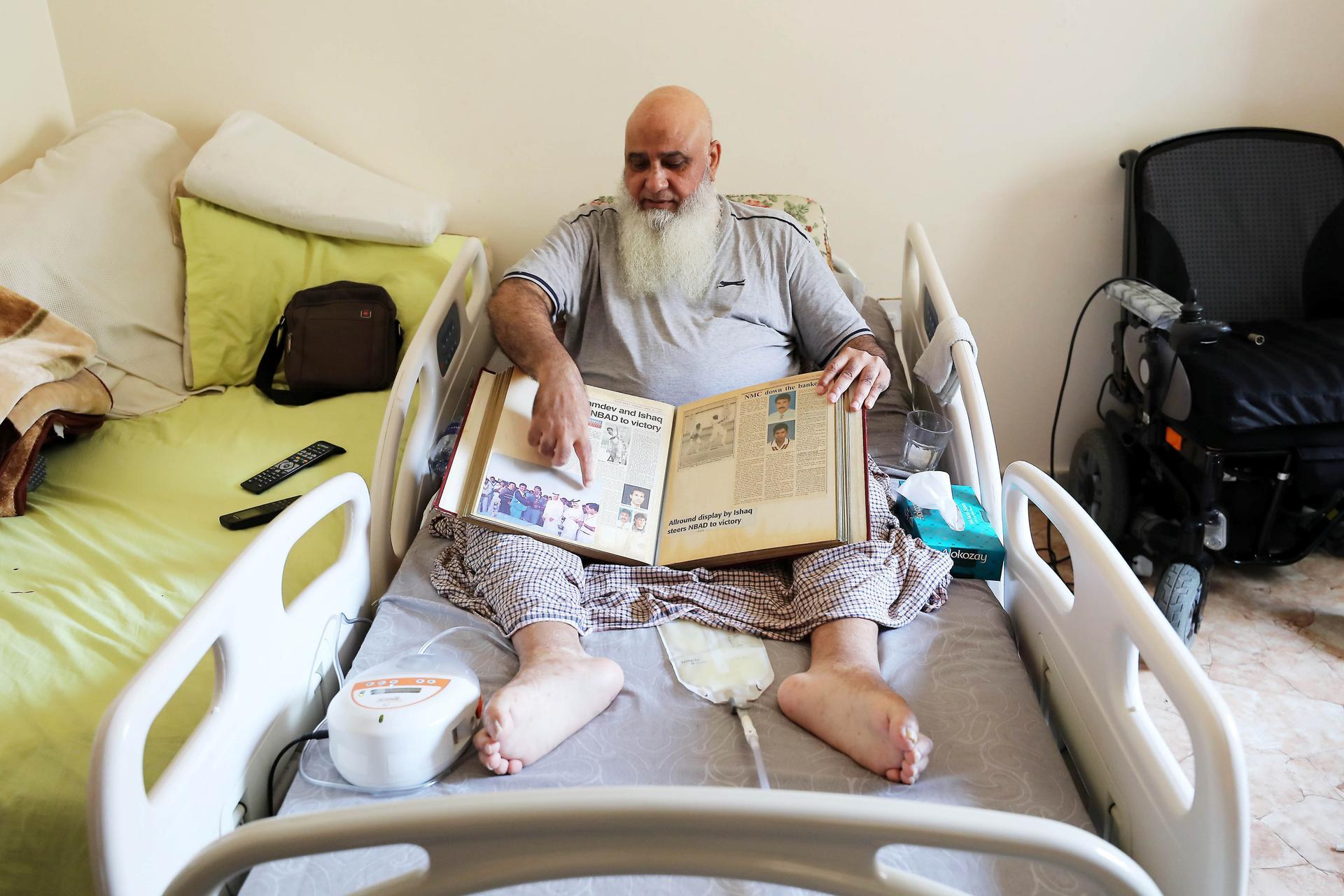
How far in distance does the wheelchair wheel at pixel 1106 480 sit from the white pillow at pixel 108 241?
7.18 ft

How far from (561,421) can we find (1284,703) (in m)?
1.51

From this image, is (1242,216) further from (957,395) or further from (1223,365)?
(957,395)

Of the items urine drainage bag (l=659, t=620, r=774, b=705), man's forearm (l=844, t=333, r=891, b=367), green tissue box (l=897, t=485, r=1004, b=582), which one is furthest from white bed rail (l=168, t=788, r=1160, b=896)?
man's forearm (l=844, t=333, r=891, b=367)

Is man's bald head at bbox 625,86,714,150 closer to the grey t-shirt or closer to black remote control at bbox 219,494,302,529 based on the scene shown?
the grey t-shirt

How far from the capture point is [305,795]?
3.26 ft

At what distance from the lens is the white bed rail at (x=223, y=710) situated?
0.78m

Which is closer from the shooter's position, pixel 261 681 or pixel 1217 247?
pixel 261 681

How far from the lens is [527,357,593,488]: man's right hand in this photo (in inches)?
56.5

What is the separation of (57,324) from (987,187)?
2.05m

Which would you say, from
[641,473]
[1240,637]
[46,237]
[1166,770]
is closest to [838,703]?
[1166,770]

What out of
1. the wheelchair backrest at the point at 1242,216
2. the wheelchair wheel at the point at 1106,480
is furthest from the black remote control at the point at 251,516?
the wheelchair backrest at the point at 1242,216

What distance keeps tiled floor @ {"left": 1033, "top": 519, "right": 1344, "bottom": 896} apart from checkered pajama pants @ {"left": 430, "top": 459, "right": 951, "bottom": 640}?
729 mm

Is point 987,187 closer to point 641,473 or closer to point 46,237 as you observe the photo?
point 641,473

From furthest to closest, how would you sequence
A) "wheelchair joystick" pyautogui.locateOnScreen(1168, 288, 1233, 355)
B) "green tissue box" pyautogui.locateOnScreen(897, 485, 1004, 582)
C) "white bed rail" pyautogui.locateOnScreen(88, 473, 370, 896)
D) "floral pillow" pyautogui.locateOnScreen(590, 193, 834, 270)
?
"floral pillow" pyautogui.locateOnScreen(590, 193, 834, 270), "wheelchair joystick" pyautogui.locateOnScreen(1168, 288, 1233, 355), "green tissue box" pyautogui.locateOnScreen(897, 485, 1004, 582), "white bed rail" pyautogui.locateOnScreen(88, 473, 370, 896)
